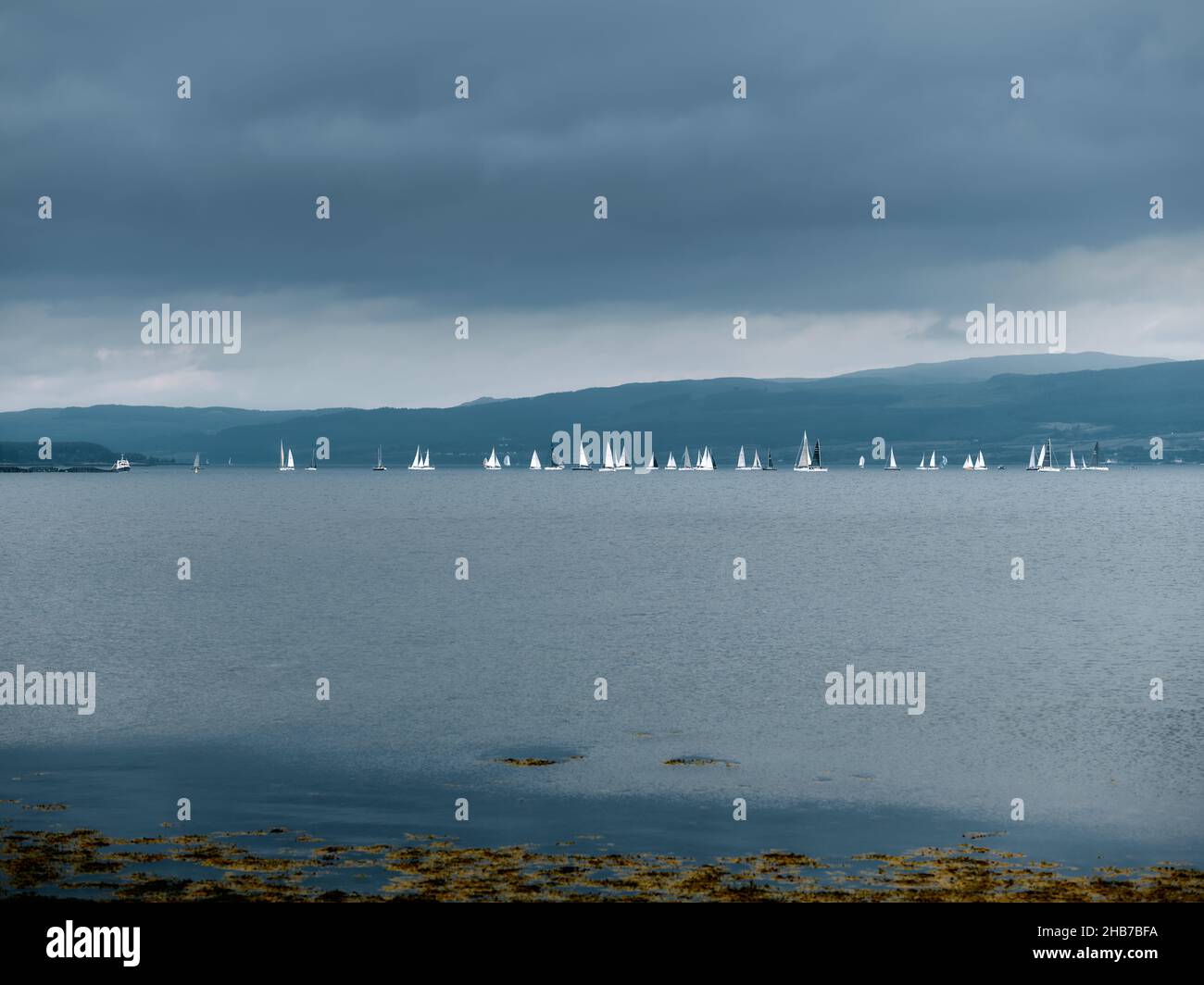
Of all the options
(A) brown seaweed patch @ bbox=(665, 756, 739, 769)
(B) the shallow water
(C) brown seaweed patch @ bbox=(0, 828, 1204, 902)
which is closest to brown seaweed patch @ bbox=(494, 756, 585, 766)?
(B) the shallow water

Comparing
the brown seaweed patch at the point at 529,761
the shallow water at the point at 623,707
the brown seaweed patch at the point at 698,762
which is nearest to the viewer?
the shallow water at the point at 623,707
